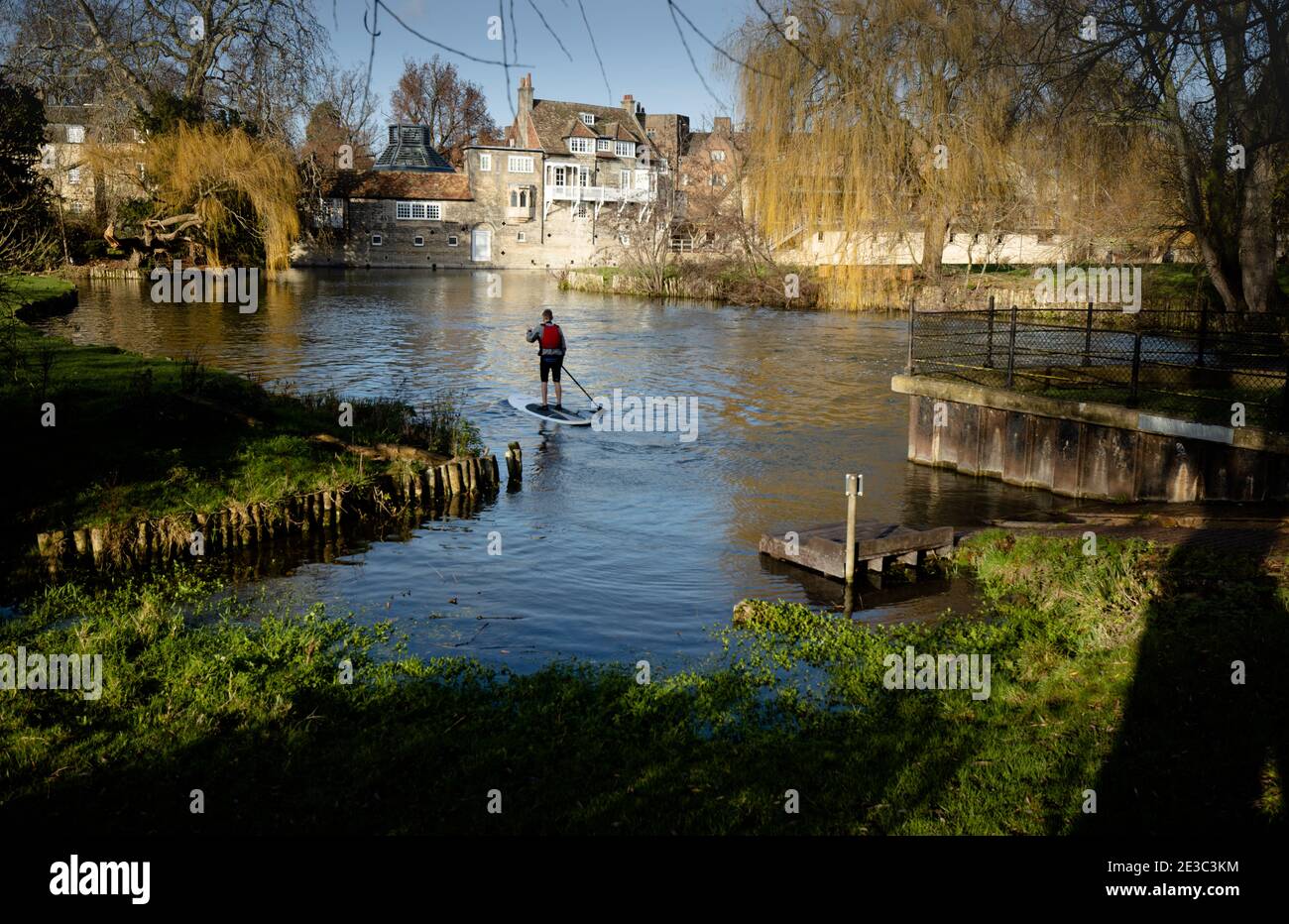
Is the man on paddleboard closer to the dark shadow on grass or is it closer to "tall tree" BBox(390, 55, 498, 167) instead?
the dark shadow on grass

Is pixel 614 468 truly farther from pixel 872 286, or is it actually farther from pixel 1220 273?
pixel 872 286

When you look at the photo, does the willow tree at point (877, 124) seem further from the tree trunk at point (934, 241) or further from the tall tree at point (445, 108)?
the tall tree at point (445, 108)

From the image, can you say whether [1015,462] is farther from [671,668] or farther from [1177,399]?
[671,668]

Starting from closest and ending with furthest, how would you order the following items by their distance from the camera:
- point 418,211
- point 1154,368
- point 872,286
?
1. point 1154,368
2. point 872,286
3. point 418,211

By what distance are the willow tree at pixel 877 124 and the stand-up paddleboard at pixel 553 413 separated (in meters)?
18.9

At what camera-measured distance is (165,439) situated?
49.0 ft

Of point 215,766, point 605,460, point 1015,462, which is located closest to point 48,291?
point 605,460

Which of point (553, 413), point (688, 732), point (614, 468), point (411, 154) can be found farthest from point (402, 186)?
point (688, 732)

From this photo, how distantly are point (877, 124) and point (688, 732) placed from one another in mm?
35282

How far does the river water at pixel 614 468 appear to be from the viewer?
A: 11.2 metres

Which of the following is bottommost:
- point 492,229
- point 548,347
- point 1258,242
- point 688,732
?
point 688,732

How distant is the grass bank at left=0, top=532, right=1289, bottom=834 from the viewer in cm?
586

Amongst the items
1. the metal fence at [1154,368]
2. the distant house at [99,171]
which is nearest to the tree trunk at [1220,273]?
the metal fence at [1154,368]

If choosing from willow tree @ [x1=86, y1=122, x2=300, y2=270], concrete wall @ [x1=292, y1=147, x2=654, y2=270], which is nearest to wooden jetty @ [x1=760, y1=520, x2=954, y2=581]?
willow tree @ [x1=86, y1=122, x2=300, y2=270]
